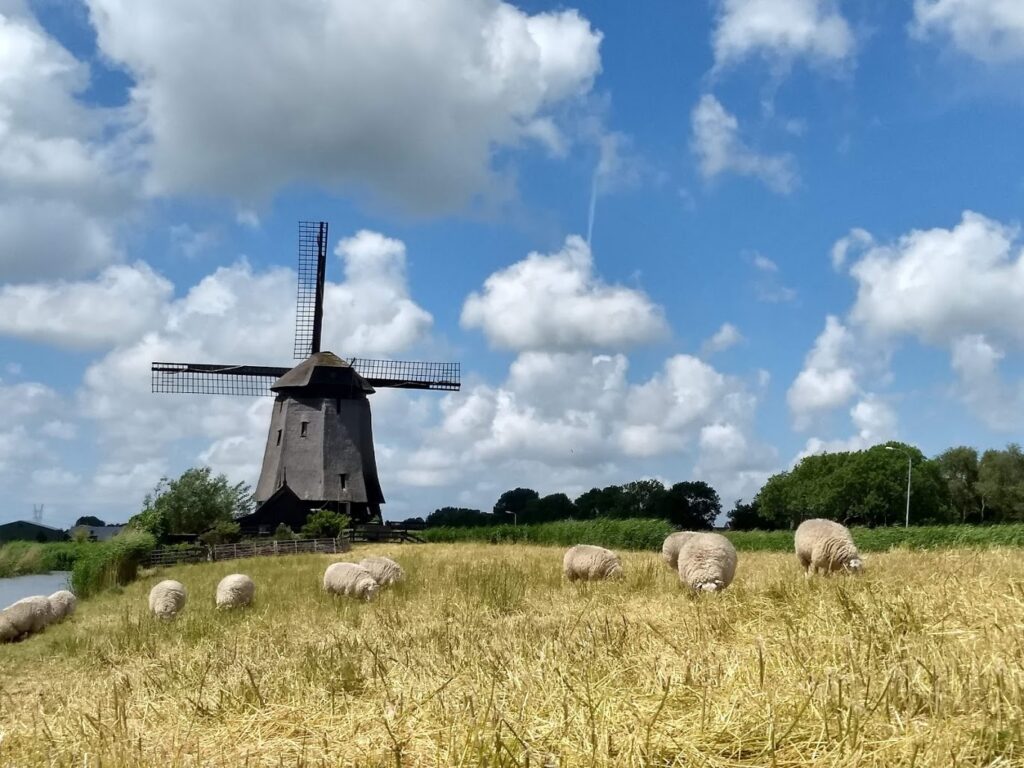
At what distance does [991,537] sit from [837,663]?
2982 centimetres

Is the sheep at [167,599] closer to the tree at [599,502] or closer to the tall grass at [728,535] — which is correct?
the tall grass at [728,535]

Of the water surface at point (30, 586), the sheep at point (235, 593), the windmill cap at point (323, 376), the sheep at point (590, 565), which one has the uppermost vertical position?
the windmill cap at point (323, 376)

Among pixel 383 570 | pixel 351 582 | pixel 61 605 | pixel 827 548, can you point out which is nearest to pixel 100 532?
pixel 61 605

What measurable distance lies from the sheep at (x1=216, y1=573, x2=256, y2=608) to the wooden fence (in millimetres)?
23296

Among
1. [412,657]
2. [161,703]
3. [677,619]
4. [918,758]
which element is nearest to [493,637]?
[412,657]

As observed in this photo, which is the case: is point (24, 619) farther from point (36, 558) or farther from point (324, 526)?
point (36, 558)

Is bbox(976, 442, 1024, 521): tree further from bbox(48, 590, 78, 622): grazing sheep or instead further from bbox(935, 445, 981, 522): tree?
bbox(48, 590, 78, 622): grazing sheep

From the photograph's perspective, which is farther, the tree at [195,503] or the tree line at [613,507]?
the tree line at [613,507]

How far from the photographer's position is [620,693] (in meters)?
5.11

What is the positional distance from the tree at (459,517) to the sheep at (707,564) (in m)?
63.4

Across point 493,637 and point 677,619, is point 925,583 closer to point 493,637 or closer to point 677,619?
point 677,619

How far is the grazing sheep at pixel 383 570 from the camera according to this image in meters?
19.9

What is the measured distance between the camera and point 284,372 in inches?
2245

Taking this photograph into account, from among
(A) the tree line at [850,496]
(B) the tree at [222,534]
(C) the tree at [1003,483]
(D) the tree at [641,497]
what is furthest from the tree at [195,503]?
(C) the tree at [1003,483]
